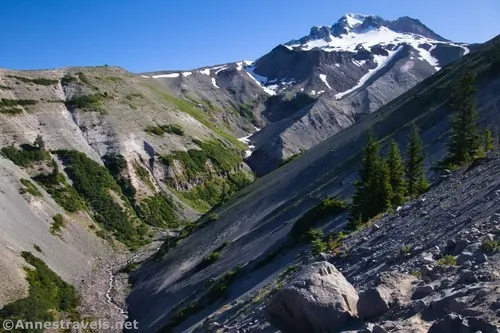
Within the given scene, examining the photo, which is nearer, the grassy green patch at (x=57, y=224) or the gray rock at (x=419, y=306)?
the gray rock at (x=419, y=306)

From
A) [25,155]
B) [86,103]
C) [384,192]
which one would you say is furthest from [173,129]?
[384,192]

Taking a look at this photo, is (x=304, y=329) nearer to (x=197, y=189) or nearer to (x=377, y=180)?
(x=377, y=180)

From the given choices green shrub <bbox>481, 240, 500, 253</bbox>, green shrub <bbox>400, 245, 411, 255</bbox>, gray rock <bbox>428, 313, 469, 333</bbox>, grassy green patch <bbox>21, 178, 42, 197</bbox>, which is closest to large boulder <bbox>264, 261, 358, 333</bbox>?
gray rock <bbox>428, 313, 469, 333</bbox>

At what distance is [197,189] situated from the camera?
112 meters

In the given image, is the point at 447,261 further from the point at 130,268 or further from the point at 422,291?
the point at 130,268

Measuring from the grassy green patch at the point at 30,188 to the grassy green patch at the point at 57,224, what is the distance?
5.23 metres

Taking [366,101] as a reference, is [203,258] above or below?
below

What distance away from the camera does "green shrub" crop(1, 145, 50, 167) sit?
266 feet

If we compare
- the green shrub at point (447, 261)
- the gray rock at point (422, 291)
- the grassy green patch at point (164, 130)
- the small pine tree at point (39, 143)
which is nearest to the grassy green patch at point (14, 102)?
the small pine tree at point (39, 143)

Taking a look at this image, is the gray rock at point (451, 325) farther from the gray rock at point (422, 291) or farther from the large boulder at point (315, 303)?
the large boulder at point (315, 303)

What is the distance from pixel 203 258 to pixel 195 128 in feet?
312

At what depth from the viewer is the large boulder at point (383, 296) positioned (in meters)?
12.0

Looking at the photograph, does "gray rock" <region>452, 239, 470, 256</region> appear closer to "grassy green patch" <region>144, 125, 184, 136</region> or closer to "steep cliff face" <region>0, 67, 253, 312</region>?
"steep cliff face" <region>0, 67, 253, 312</region>

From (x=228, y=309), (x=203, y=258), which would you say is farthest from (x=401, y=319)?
(x=203, y=258)
